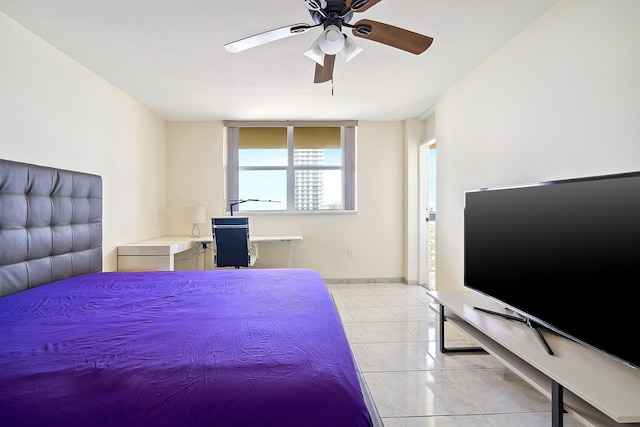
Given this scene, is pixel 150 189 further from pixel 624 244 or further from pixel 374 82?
pixel 624 244

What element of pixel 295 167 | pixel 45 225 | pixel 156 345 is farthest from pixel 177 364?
pixel 295 167

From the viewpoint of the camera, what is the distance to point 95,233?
2828mm

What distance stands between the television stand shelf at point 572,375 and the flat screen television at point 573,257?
84 mm

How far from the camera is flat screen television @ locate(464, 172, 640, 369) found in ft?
3.97

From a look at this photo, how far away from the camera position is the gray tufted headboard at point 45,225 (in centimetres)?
197

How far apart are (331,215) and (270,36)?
3077 mm

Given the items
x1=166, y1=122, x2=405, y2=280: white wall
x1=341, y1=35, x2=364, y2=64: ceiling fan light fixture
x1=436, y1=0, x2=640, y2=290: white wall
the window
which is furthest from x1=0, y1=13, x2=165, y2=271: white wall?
x1=436, y1=0, x2=640, y2=290: white wall

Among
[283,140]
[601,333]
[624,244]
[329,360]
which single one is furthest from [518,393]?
[283,140]

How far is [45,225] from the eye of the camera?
2.26 meters

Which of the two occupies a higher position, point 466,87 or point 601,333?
point 466,87

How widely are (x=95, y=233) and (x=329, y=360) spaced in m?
2.65

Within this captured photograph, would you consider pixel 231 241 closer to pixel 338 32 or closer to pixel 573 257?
pixel 338 32

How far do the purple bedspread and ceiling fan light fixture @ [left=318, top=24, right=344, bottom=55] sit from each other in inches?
54.5

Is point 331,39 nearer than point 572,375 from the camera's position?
No
